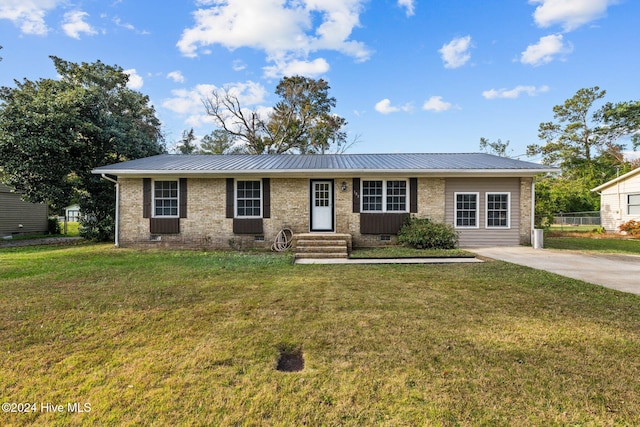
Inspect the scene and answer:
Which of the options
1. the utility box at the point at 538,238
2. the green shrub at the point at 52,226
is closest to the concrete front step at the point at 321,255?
the utility box at the point at 538,238

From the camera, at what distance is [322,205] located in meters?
10.4

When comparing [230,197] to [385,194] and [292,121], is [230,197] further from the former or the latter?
[292,121]

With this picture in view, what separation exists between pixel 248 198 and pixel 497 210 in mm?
8970

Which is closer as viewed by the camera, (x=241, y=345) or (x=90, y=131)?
(x=241, y=345)

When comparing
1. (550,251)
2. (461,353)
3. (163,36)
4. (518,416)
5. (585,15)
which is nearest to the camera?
(518,416)

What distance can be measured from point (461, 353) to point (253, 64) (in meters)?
20.2

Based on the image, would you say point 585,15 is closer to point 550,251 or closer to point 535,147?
point 550,251

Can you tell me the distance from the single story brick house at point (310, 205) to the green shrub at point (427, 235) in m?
0.44

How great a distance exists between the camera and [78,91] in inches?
466

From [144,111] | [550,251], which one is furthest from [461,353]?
[144,111]

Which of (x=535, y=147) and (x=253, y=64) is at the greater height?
(x=253, y=64)

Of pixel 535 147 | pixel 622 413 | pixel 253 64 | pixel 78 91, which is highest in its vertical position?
pixel 253 64

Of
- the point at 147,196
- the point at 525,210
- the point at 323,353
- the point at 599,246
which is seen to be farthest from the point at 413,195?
the point at 147,196

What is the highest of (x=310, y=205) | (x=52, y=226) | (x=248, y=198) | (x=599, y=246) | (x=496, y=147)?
(x=496, y=147)
